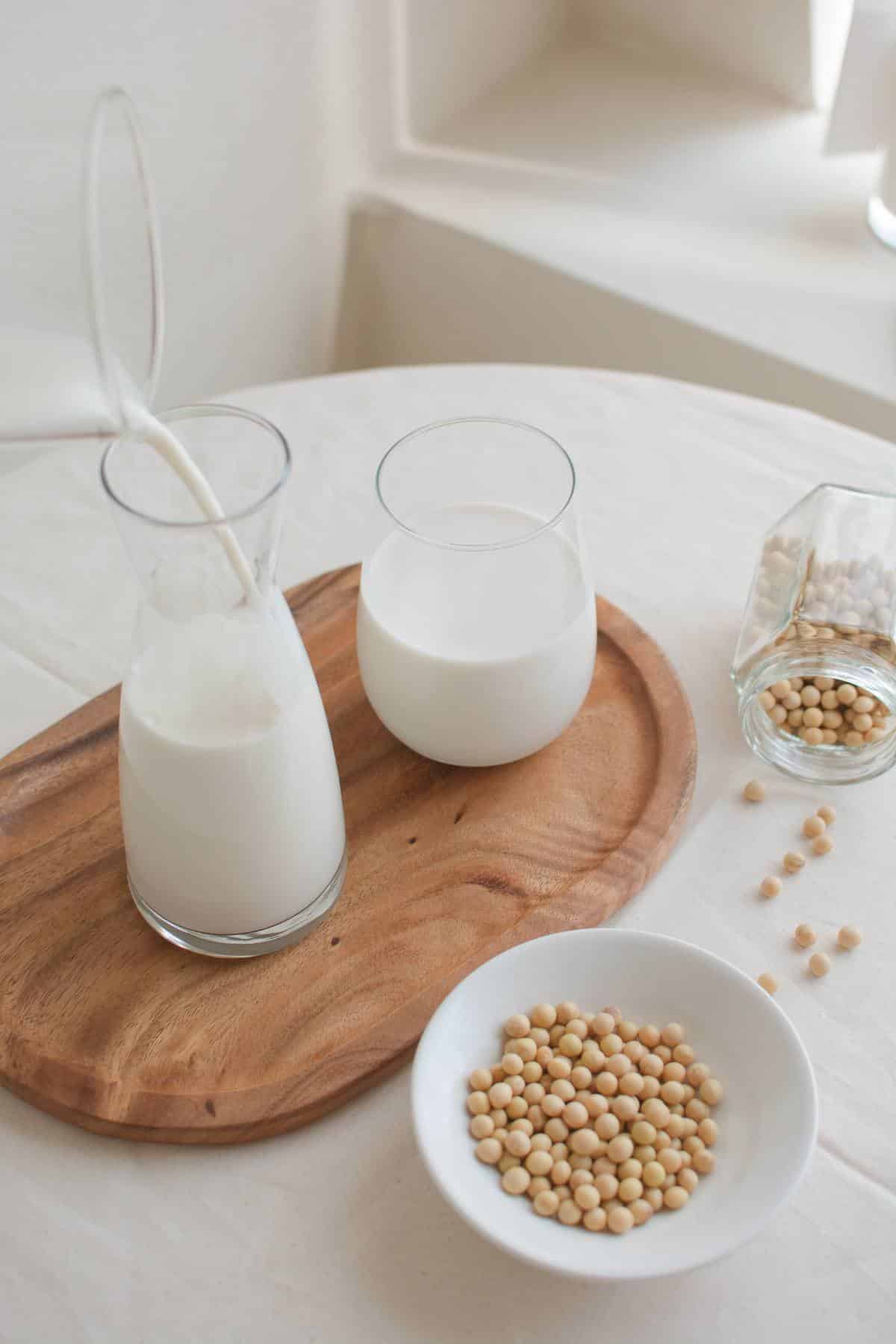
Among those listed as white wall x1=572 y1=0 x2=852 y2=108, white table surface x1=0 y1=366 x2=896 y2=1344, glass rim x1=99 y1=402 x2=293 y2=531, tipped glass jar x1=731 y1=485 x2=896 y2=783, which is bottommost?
white table surface x1=0 y1=366 x2=896 y2=1344

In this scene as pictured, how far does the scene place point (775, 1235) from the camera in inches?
24.1

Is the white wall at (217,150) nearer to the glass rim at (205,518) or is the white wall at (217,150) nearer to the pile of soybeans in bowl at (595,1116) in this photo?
the glass rim at (205,518)

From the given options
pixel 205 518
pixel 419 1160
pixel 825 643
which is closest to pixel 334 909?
pixel 419 1160

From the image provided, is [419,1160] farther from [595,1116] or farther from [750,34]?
[750,34]

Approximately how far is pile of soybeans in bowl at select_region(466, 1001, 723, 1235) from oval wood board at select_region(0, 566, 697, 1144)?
0.06 m

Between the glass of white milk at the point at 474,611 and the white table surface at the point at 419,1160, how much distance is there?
5 centimetres

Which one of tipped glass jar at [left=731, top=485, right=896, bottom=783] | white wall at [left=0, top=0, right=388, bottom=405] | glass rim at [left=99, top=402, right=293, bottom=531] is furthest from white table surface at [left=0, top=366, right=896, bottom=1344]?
white wall at [left=0, top=0, right=388, bottom=405]

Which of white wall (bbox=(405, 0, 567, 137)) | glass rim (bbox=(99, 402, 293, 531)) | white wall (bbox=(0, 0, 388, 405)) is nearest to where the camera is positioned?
glass rim (bbox=(99, 402, 293, 531))

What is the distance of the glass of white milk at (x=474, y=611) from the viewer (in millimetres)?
725

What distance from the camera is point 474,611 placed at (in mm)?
733

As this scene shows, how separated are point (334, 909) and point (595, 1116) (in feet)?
0.62

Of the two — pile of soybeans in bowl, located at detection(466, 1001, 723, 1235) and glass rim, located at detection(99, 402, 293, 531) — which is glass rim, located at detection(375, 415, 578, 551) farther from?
pile of soybeans in bowl, located at detection(466, 1001, 723, 1235)

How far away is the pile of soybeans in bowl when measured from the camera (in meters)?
0.60

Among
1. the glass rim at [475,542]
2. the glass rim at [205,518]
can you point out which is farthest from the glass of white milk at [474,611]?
the glass rim at [205,518]
